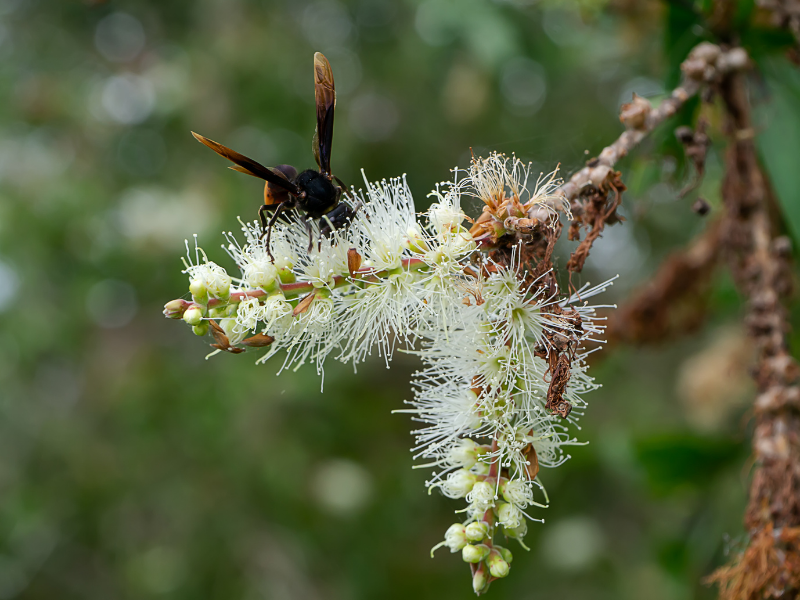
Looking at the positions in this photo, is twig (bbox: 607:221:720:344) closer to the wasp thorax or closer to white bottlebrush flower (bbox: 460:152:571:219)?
white bottlebrush flower (bbox: 460:152:571:219)

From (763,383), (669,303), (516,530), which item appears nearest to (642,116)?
(763,383)

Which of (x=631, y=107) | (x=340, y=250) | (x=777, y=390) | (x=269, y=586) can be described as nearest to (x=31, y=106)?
(x=269, y=586)

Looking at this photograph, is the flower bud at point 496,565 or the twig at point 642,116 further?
the twig at point 642,116

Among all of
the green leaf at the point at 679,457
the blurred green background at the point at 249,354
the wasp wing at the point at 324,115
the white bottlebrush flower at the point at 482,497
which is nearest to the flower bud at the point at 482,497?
the white bottlebrush flower at the point at 482,497

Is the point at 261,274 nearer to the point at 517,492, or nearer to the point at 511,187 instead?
the point at 511,187

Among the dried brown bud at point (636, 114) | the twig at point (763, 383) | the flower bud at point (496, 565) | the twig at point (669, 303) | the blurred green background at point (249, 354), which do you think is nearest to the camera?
the flower bud at point (496, 565)

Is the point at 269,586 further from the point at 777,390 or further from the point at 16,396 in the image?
the point at 777,390

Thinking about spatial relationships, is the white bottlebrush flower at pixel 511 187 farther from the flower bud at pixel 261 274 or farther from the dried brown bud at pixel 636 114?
the flower bud at pixel 261 274

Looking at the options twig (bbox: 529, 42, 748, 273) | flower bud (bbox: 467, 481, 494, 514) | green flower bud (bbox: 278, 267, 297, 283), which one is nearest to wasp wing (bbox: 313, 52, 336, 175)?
green flower bud (bbox: 278, 267, 297, 283)
